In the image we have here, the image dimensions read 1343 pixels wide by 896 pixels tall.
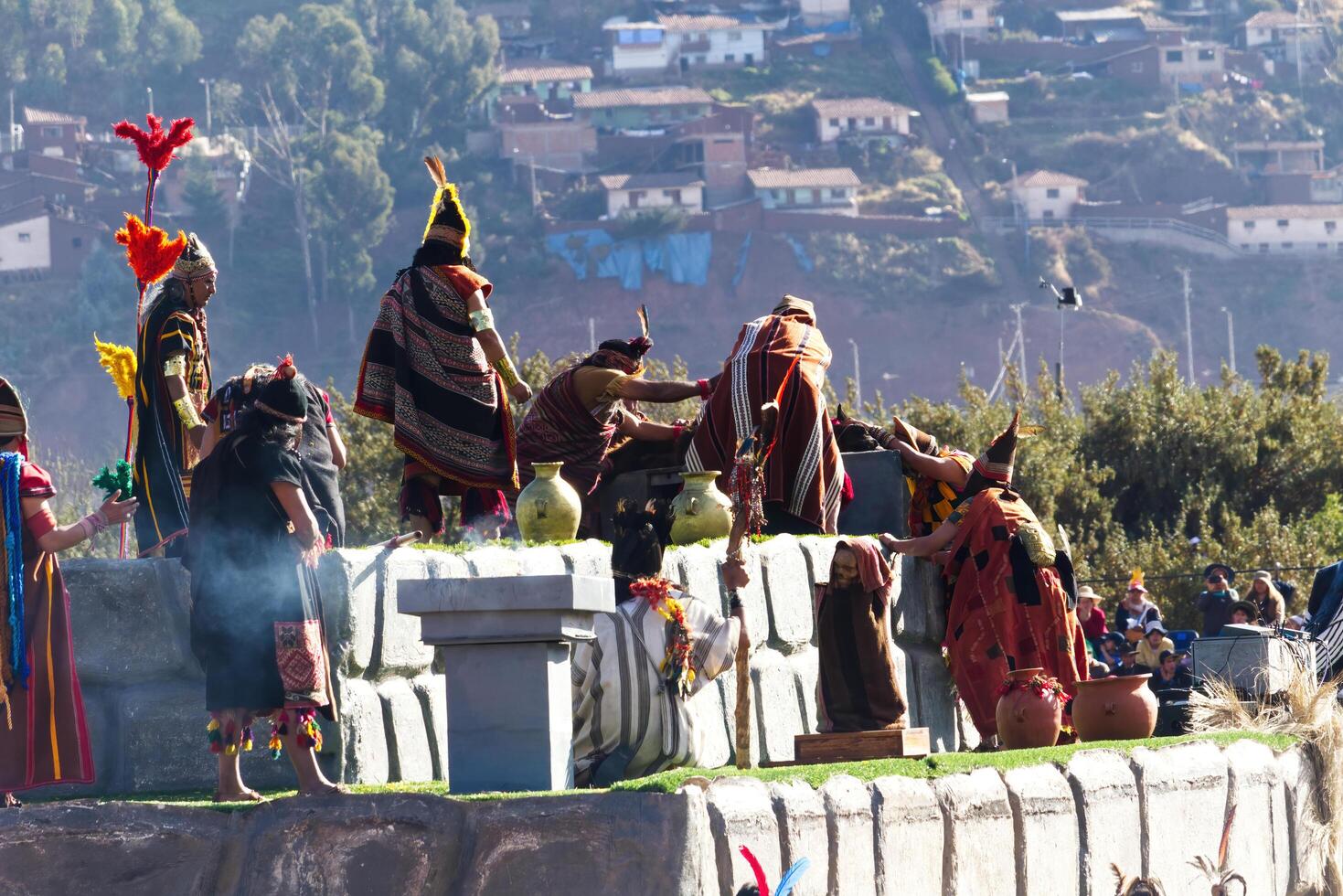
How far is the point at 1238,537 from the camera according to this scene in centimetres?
2783

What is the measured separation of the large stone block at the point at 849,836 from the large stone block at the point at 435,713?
4.88 feet

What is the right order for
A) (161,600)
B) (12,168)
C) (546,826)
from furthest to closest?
1. (12,168)
2. (161,600)
3. (546,826)

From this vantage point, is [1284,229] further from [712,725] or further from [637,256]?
[712,725]

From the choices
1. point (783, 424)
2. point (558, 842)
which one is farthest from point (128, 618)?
point (783, 424)

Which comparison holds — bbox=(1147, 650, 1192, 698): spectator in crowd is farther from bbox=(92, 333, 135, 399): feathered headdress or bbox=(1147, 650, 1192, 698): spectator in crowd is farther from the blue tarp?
the blue tarp

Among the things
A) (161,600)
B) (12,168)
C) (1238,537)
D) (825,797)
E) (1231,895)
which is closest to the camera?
(825,797)

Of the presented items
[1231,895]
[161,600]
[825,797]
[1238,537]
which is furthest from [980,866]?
[1238,537]

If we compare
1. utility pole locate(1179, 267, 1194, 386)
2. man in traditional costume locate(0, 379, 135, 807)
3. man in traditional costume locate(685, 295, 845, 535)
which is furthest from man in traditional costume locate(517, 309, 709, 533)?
utility pole locate(1179, 267, 1194, 386)

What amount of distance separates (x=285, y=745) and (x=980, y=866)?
80.0 inches

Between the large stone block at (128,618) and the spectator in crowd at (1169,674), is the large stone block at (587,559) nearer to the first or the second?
the large stone block at (128,618)

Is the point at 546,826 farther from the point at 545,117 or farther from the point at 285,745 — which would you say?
the point at 545,117

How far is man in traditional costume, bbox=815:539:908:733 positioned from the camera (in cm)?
877

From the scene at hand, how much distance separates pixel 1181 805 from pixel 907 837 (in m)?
1.80

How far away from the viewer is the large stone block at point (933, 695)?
9859mm
